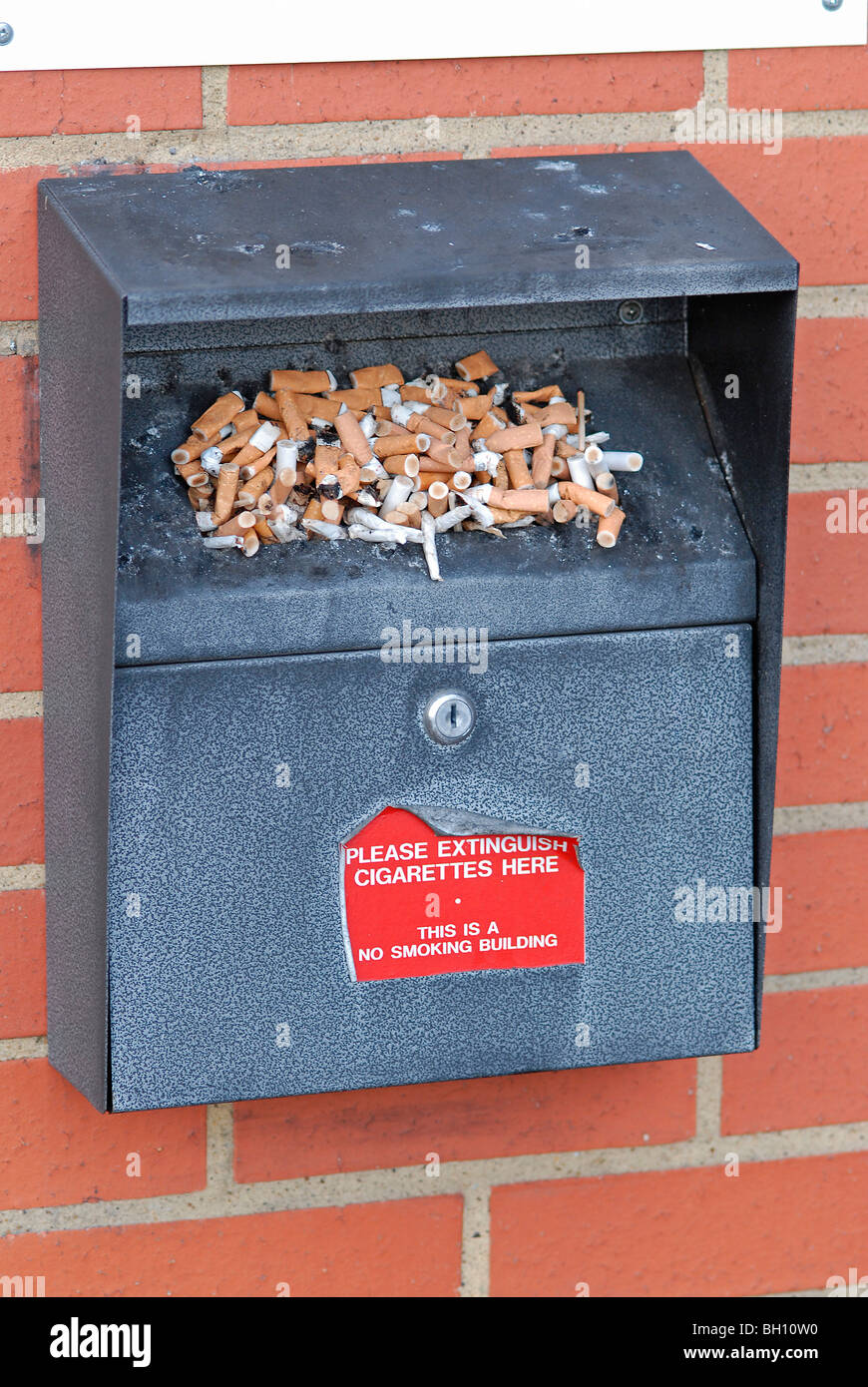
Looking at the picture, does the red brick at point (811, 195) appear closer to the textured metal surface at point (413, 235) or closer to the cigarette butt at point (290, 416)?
the textured metal surface at point (413, 235)

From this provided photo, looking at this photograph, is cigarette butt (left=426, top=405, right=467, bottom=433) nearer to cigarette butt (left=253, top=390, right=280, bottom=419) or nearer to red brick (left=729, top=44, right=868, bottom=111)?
cigarette butt (left=253, top=390, right=280, bottom=419)

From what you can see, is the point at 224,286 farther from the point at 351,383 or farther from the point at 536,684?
the point at 536,684

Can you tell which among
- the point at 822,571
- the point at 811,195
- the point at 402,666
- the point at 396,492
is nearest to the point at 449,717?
the point at 402,666

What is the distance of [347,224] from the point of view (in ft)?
3.05

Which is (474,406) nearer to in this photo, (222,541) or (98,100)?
(222,541)

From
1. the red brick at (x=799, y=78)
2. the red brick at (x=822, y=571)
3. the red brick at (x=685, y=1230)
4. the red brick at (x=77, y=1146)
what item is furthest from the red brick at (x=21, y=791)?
the red brick at (x=799, y=78)

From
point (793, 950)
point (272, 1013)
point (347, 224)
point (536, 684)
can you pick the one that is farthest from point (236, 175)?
point (793, 950)

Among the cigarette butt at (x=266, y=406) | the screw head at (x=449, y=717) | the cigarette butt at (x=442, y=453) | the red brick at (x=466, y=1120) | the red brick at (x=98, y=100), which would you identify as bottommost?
the red brick at (x=466, y=1120)

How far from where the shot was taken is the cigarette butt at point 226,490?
37.4 inches

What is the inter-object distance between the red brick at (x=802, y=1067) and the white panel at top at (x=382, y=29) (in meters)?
0.77

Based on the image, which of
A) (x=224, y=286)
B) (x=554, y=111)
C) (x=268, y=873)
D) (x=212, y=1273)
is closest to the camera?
(x=224, y=286)

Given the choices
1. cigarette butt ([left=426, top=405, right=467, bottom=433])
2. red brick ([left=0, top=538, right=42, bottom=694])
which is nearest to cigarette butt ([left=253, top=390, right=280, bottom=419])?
cigarette butt ([left=426, top=405, right=467, bottom=433])

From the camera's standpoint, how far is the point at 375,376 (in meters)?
1.00

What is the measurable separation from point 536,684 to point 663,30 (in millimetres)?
493
